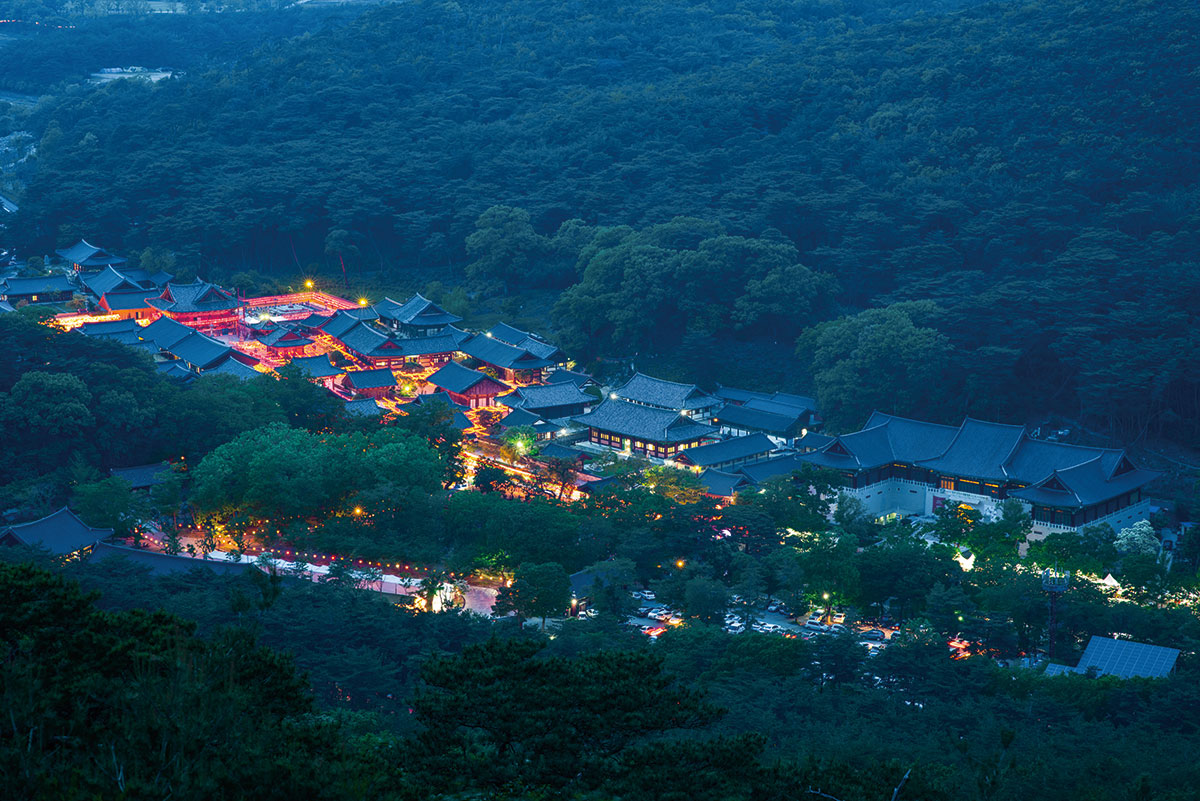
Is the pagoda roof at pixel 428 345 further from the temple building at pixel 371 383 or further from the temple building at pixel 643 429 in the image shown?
the temple building at pixel 643 429

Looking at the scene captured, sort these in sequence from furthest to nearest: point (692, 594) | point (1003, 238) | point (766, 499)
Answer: point (1003, 238) < point (766, 499) < point (692, 594)

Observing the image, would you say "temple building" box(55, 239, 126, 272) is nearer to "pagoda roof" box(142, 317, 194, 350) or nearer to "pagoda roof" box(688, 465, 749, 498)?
"pagoda roof" box(142, 317, 194, 350)

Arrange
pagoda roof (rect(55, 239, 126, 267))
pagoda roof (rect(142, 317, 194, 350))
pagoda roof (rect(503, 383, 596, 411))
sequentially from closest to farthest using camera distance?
pagoda roof (rect(503, 383, 596, 411))
pagoda roof (rect(142, 317, 194, 350))
pagoda roof (rect(55, 239, 126, 267))

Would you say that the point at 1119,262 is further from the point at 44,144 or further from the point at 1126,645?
the point at 44,144

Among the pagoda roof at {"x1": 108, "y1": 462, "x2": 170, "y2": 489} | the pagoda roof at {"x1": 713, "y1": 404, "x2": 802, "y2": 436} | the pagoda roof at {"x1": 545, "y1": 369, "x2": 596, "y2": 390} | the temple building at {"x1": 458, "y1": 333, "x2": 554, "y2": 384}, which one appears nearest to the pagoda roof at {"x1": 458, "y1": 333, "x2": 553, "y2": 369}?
the temple building at {"x1": 458, "y1": 333, "x2": 554, "y2": 384}

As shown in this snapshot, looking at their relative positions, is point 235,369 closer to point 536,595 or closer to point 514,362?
point 514,362

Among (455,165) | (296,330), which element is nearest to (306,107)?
(455,165)

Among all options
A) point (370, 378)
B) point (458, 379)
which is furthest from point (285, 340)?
point (458, 379)
